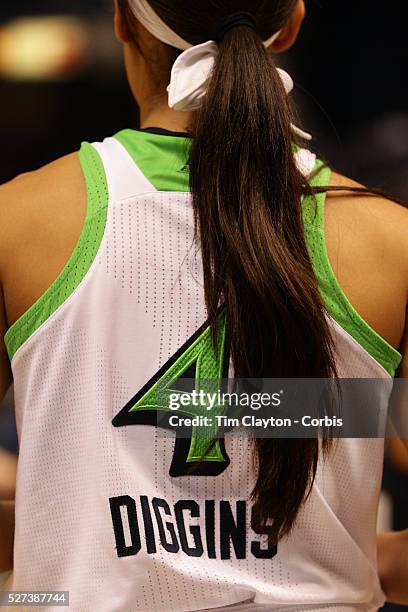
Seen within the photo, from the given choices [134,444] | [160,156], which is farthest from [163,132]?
[134,444]

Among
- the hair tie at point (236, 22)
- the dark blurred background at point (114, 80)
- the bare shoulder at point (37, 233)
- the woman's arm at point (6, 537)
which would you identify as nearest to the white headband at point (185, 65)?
the hair tie at point (236, 22)

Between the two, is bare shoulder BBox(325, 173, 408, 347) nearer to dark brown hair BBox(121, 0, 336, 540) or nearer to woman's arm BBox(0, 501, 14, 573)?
dark brown hair BBox(121, 0, 336, 540)

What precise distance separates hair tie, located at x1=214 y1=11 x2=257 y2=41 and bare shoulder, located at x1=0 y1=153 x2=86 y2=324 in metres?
0.18

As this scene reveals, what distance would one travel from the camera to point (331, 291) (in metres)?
0.78

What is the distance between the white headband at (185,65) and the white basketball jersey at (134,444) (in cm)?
6

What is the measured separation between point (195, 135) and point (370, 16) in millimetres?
1168

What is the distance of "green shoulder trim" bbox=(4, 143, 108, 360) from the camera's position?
76cm

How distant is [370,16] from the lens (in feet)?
5.99

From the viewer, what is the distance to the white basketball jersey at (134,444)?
76 centimetres

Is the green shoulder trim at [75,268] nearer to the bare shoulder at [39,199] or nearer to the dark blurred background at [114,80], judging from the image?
the bare shoulder at [39,199]

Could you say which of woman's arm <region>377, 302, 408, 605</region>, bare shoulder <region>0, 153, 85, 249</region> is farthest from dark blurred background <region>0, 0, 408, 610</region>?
bare shoulder <region>0, 153, 85, 249</region>

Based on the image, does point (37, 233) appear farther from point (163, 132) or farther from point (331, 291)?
point (331, 291)

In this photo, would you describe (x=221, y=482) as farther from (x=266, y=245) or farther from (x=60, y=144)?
(x=60, y=144)

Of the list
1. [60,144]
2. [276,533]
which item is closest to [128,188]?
Result: [276,533]
